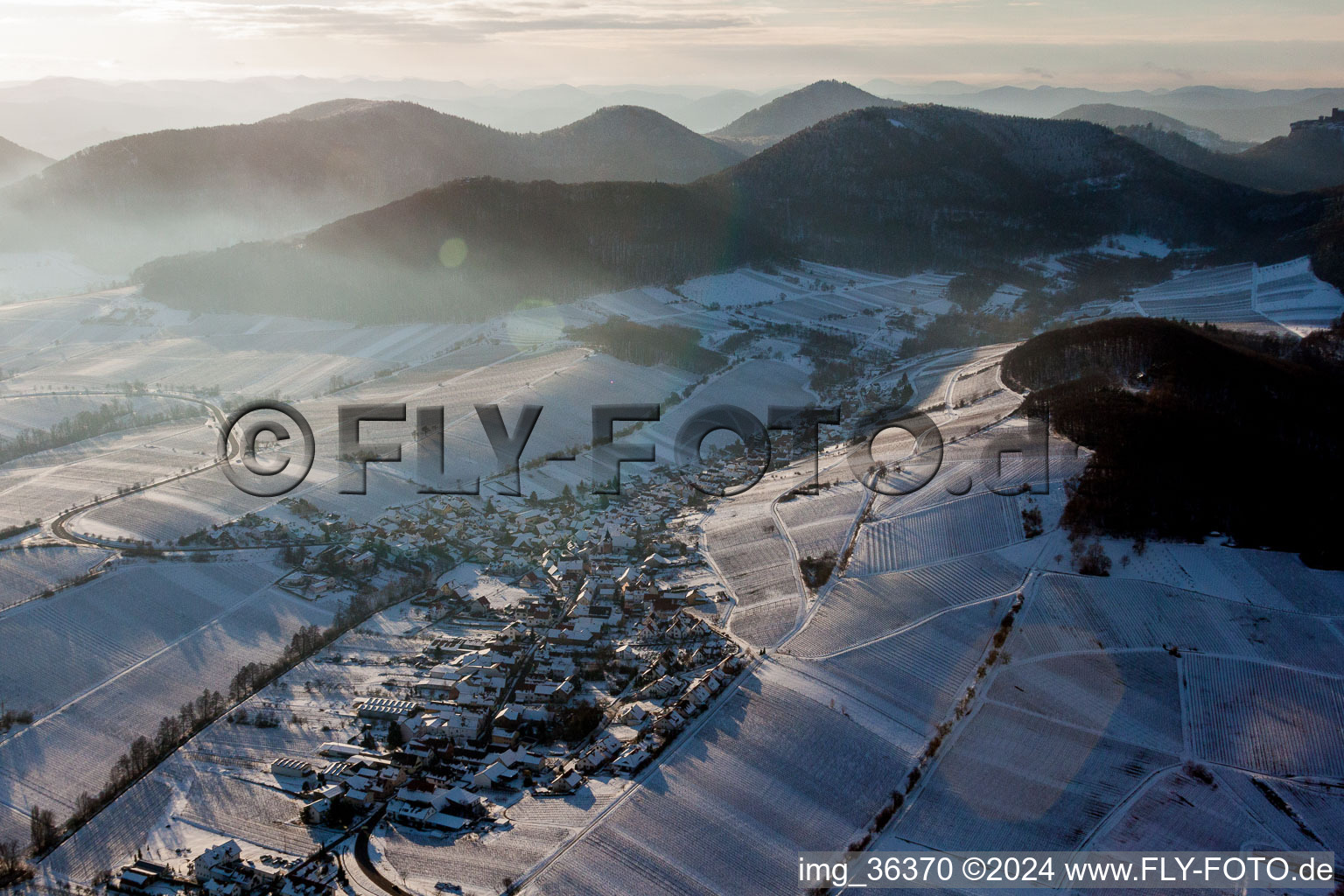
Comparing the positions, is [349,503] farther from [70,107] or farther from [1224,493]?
[70,107]

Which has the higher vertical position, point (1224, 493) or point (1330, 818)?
point (1224, 493)

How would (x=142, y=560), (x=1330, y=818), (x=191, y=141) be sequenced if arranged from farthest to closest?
(x=191, y=141) → (x=142, y=560) → (x=1330, y=818)

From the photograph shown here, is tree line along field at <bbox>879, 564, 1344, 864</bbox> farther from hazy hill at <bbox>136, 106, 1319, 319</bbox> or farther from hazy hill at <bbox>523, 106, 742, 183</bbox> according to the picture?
hazy hill at <bbox>523, 106, 742, 183</bbox>

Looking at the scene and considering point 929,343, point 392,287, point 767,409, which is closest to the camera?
point 767,409

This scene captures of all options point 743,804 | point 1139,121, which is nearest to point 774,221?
point 743,804

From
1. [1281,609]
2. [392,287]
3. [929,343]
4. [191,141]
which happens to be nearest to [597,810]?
[1281,609]

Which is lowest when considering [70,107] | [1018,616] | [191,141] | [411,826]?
[411,826]

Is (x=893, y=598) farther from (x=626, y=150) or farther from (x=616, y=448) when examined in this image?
(x=626, y=150)

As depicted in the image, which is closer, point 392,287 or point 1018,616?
point 1018,616

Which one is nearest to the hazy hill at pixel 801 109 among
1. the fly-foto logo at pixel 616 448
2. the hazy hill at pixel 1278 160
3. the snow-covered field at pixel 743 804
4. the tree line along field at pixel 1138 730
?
the hazy hill at pixel 1278 160
